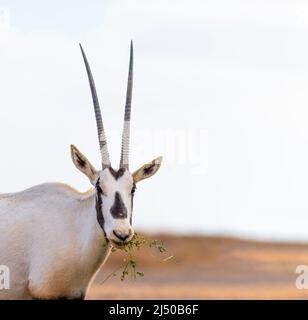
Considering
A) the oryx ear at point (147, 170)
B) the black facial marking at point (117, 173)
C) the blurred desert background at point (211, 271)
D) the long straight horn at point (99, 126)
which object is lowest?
the black facial marking at point (117, 173)

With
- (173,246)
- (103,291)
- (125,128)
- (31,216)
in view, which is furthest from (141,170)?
(173,246)

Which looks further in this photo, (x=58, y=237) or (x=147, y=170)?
(x=58, y=237)

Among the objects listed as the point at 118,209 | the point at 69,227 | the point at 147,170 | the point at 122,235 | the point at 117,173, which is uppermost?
the point at 147,170

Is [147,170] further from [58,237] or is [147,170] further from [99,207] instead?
[58,237]

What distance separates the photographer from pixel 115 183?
42.8 feet

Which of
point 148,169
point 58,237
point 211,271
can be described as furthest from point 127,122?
point 211,271

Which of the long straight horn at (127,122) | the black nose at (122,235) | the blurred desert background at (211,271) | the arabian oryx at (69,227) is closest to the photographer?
the black nose at (122,235)

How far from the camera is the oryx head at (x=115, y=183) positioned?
12727 millimetres

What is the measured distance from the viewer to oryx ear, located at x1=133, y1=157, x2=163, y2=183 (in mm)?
13391

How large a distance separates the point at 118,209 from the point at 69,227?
3.91 feet

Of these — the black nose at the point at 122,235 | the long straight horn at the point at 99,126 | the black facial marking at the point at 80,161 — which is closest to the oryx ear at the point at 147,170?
→ the long straight horn at the point at 99,126

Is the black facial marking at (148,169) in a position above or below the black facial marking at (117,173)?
above

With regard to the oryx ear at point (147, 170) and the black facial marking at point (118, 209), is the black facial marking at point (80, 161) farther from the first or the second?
the black facial marking at point (118, 209)
